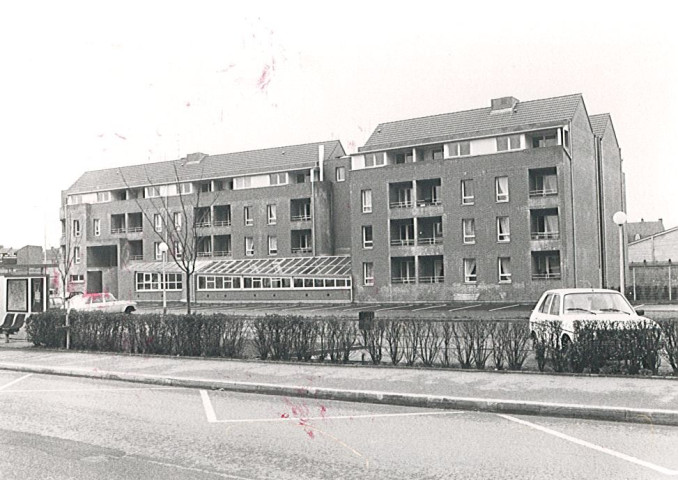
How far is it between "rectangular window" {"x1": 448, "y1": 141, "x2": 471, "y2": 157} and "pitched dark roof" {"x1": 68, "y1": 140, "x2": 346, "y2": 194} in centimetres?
1527

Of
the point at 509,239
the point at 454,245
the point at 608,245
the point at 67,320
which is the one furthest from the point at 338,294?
the point at 67,320

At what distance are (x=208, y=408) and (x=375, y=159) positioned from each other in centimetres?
4204

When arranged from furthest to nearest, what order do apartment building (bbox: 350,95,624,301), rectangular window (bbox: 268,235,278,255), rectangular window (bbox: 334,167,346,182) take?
rectangular window (bbox: 334,167,346,182), rectangular window (bbox: 268,235,278,255), apartment building (bbox: 350,95,624,301)

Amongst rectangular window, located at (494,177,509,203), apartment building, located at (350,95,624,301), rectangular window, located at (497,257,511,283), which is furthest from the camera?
rectangular window, located at (494,177,509,203)

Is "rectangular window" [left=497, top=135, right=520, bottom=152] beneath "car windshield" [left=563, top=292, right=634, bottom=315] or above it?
above

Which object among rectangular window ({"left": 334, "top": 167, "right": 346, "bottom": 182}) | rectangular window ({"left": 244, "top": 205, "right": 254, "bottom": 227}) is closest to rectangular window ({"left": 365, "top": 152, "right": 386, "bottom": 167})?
rectangular window ({"left": 334, "top": 167, "right": 346, "bottom": 182})

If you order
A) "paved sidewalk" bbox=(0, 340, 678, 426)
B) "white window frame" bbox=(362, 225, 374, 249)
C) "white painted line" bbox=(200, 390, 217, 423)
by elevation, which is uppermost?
"white window frame" bbox=(362, 225, 374, 249)

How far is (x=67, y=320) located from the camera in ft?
61.7

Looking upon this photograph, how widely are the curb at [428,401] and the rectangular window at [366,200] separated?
3823 cm

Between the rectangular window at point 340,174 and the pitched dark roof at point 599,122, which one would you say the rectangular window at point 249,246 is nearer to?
the rectangular window at point 340,174

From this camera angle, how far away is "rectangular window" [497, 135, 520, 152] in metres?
45.1

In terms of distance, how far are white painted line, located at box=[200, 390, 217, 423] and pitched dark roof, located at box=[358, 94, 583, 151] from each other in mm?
37231

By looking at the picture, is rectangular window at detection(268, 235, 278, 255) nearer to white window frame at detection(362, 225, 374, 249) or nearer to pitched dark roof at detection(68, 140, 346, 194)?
pitched dark roof at detection(68, 140, 346, 194)

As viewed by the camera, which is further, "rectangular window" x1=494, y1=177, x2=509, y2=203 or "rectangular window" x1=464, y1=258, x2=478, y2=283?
"rectangular window" x1=464, y1=258, x2=478, y2=283
